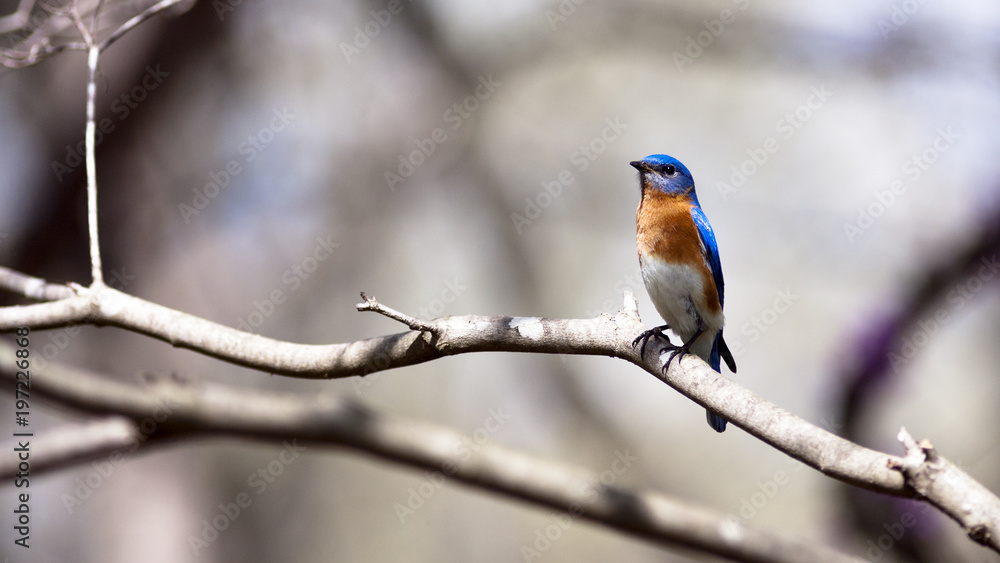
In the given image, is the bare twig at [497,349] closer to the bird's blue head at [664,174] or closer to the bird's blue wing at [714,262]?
the bird's blue wing at [714,262]

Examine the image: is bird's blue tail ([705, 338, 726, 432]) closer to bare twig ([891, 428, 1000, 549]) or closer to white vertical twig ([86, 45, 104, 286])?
bare twig ([891, 428, 1000, 549])

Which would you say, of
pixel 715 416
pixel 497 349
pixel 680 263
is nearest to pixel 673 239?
pixel 680 263

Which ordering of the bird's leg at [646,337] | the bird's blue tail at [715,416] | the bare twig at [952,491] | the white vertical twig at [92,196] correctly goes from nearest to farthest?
1. the bare twig at [952,491]
2. the bird's leg at [646,337]
3. the white vertical twig at [92,196]
4. the bird's blue tail at [715,416]

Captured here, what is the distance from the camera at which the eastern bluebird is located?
3848 millimetres

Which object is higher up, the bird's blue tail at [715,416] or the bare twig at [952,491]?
the bird's blue tail at [715,416]

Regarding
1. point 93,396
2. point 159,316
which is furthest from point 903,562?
point 93,396

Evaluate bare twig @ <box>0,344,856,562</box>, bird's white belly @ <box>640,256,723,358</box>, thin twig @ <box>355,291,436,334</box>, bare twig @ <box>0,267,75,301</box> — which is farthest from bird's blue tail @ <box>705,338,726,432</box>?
bare twig @ <box>0,267,75,301</box>

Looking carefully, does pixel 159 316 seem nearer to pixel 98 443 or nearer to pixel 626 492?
pixel 98 443

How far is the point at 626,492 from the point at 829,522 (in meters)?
2.23

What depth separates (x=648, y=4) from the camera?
836 cm

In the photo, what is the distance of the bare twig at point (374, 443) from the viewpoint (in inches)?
158

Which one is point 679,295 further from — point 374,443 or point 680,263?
point 374,443

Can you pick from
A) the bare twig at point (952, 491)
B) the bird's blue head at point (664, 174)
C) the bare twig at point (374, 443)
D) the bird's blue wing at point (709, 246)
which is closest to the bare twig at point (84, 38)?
the bare twig at point (374, 443)

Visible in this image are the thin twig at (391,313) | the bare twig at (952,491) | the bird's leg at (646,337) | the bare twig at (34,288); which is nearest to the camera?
the bare twig at (952,491)
